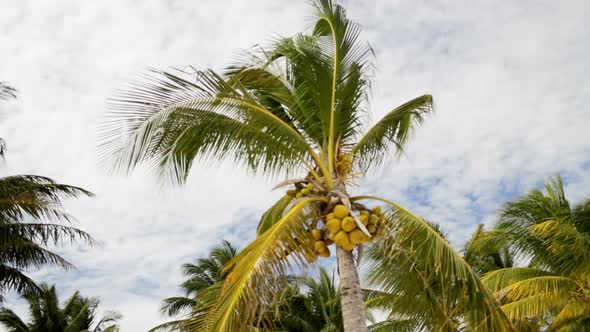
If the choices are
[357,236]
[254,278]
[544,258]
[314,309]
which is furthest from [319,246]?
[314,309]

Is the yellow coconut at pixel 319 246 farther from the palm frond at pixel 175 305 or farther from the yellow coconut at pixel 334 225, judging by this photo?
the palm frond at pixel 175 305

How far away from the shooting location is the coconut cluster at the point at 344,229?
18.2ft

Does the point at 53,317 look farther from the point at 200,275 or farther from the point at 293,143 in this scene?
the point at 293,143

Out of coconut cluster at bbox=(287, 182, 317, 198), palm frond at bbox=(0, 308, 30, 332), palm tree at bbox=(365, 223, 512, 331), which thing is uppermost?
palm frond at bbox=(0, 308, 30, 332)

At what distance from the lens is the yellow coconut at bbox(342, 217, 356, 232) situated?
5504 mm

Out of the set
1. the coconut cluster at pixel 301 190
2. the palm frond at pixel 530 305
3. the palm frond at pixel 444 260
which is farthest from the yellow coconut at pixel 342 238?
the palm frond at pixel 530 305

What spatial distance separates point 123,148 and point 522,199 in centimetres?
951

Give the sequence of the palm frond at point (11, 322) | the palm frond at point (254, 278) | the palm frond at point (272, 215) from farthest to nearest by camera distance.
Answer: the palm frond at point (11, 322) < the palm frond at point (272, 215) < the palm frond at point (254, 278)

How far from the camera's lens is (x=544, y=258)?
11805 millimetres

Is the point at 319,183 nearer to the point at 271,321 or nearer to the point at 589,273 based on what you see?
the point at 271,321

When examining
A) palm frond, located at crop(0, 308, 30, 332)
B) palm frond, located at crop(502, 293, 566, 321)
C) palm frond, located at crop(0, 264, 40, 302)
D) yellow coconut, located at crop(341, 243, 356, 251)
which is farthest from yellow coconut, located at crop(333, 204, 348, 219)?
palm frond, located at crop(0, 308, 30, 332)

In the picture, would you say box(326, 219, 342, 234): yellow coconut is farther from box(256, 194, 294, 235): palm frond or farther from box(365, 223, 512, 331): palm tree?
box(256, 194, 294, 235): palm frond

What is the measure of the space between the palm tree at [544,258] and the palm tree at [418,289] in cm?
533

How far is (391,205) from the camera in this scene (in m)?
6.06
